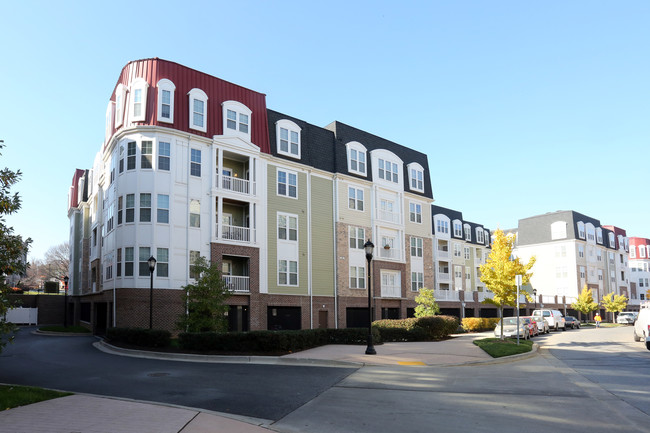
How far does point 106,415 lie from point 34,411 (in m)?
1.44

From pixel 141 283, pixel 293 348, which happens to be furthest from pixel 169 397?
pixel 141 283

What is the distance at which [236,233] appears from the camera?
105 feet

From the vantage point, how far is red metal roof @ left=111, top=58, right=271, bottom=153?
29.4 m

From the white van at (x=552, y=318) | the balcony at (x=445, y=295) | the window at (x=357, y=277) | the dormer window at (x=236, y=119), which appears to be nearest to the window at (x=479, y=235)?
the balcony at (x=445, y=295)

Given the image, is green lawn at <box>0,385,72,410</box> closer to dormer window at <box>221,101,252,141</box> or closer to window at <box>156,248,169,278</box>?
window at <box>156,248,169,278</box>

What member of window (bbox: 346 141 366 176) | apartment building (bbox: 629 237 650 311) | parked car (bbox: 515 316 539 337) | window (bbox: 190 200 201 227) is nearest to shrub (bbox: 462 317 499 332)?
parked car (bbox: 515 316 539 337)

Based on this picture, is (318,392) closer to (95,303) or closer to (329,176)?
(329,176)

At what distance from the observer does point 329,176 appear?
38.0 metres

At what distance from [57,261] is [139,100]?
7832cm

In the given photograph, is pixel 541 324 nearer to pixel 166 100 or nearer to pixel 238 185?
pixel 238 185

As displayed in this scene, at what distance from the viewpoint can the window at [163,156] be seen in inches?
1130

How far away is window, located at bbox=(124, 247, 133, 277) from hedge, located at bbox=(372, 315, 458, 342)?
13.9 metres

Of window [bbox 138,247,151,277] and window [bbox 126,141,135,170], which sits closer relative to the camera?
window [bbox 138,247,151,277]

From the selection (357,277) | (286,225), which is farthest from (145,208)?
(357,277)
